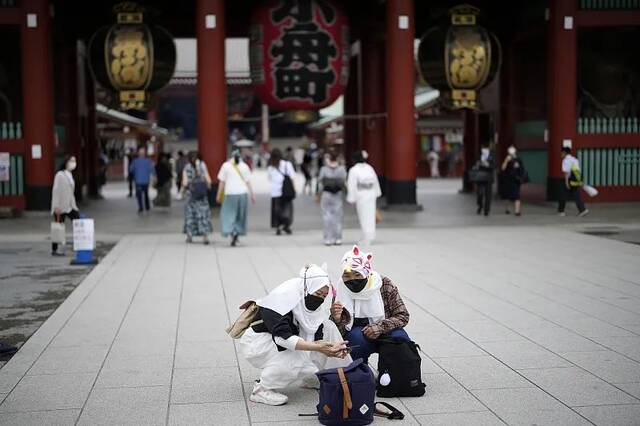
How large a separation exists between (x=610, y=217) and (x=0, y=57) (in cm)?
1705

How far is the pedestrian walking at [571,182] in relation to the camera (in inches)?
882

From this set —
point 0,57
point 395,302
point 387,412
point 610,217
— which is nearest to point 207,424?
point 387,412

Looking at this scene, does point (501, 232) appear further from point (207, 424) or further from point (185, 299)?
point (207, 424)

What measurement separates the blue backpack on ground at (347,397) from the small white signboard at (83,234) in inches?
362

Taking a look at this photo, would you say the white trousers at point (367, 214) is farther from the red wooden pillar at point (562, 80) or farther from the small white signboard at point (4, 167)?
the small white signboard at point (4, 167)

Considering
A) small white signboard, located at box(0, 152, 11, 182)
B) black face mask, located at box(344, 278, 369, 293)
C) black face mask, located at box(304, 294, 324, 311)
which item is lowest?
black face mask, located at box(304, 294, 324, 311)

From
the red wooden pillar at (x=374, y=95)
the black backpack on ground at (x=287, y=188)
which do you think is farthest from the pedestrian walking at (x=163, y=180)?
the black backpack on ground at (x=287, y=188)

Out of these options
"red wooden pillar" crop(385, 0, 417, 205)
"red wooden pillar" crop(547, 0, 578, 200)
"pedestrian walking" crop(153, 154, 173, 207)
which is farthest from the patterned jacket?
"pedestrian walking" crop(153, 154, 173, 207)

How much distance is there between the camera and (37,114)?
24.7 meters

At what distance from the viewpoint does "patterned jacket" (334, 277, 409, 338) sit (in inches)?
283

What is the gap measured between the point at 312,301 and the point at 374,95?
25.5m

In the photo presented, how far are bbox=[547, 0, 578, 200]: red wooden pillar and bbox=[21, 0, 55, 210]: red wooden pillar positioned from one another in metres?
13.5

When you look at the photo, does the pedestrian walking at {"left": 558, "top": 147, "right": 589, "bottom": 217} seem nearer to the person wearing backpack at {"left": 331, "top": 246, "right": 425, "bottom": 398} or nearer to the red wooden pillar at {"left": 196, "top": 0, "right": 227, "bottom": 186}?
the red wooden pillar at {"left": 196, "top": 0, "right": 227, "bottom": 186}

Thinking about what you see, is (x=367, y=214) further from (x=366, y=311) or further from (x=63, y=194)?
(x=366, y=311)
